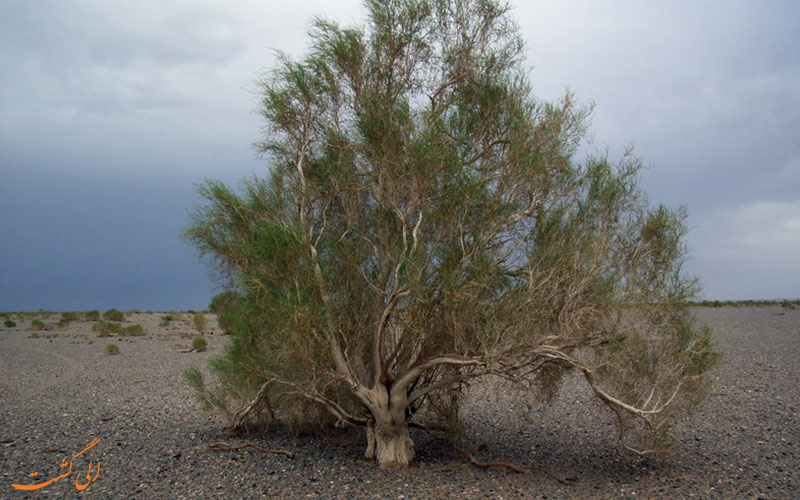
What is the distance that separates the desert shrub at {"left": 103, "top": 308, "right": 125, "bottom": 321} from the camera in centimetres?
4625

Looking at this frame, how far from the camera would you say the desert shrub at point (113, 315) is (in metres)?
46.2

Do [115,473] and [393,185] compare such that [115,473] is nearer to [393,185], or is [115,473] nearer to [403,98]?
[393,185]

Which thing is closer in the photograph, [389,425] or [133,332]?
[389,425]

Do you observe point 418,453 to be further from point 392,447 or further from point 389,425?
point 389,425

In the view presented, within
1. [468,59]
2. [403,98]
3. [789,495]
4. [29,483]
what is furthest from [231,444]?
[789,495]

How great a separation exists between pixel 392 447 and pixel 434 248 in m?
3.15

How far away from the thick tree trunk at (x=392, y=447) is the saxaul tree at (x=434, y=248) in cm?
2

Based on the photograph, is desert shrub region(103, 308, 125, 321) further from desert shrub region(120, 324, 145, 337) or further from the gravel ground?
the gravel ground

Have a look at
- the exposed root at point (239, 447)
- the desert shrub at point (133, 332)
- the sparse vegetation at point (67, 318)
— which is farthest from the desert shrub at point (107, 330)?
the exposed root at point (239, 447)

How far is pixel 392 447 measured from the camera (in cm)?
928

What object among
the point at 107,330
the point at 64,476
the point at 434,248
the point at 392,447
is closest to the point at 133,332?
the point at 107,330

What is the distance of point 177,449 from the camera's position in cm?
1045

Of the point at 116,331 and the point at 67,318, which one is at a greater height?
the point at 67,318

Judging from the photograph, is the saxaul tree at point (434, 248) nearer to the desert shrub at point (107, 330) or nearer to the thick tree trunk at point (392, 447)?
the thick tree trunk at point (392, 447)
